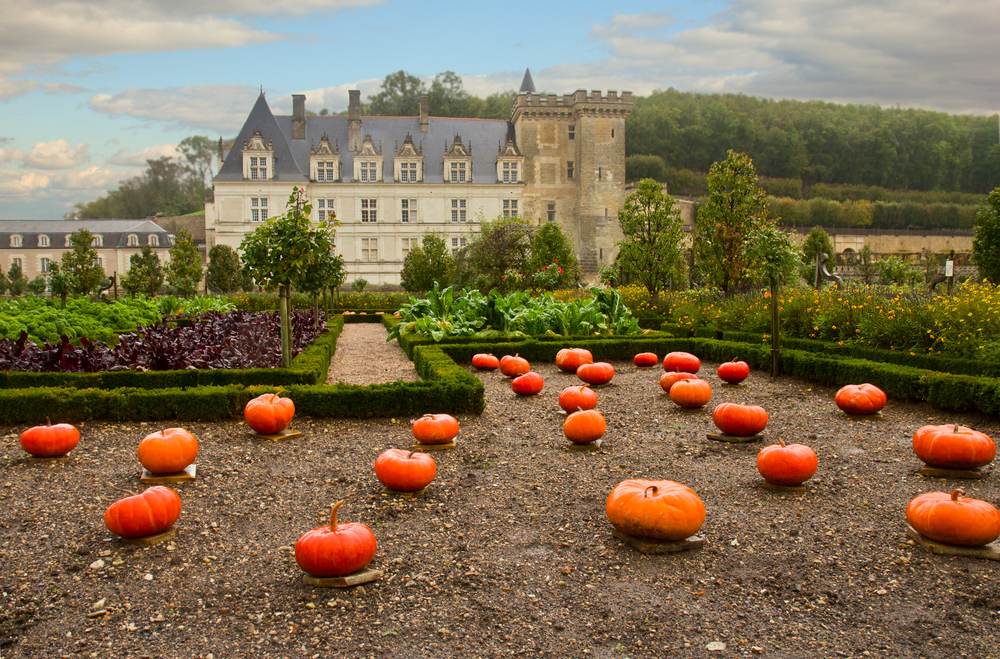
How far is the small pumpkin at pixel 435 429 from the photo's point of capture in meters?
6.27

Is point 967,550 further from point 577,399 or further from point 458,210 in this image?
point 458,210

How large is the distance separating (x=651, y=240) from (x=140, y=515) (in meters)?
16.9

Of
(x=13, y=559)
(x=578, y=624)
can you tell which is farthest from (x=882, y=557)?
(x=13, y=559)

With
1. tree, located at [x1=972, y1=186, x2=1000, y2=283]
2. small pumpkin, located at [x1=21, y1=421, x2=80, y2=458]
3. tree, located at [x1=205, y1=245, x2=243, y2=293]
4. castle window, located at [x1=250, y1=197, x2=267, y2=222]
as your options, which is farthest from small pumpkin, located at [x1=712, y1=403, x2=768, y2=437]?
castle window, located at [x1=250, y1=197, x2=267, y2=222]

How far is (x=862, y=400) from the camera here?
7.39 meters

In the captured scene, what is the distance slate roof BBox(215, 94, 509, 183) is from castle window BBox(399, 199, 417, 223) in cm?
138

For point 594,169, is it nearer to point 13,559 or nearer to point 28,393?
point 28,393

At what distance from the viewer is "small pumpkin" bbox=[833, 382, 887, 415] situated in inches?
291

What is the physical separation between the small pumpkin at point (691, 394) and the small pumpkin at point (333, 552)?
4657 mm

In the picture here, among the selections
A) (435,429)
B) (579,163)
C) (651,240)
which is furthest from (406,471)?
(579,163)

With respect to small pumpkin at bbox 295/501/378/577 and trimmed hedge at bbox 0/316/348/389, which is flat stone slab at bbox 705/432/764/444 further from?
trimmed hedge at bbox 0/316/348/389

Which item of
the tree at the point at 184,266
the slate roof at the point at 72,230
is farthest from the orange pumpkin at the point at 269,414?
the slate roof at the point at 72,230

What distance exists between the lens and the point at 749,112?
7462 centimetres

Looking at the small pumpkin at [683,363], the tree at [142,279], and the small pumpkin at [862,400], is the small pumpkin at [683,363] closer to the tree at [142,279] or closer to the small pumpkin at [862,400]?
the small pumpkin at [862,400]
